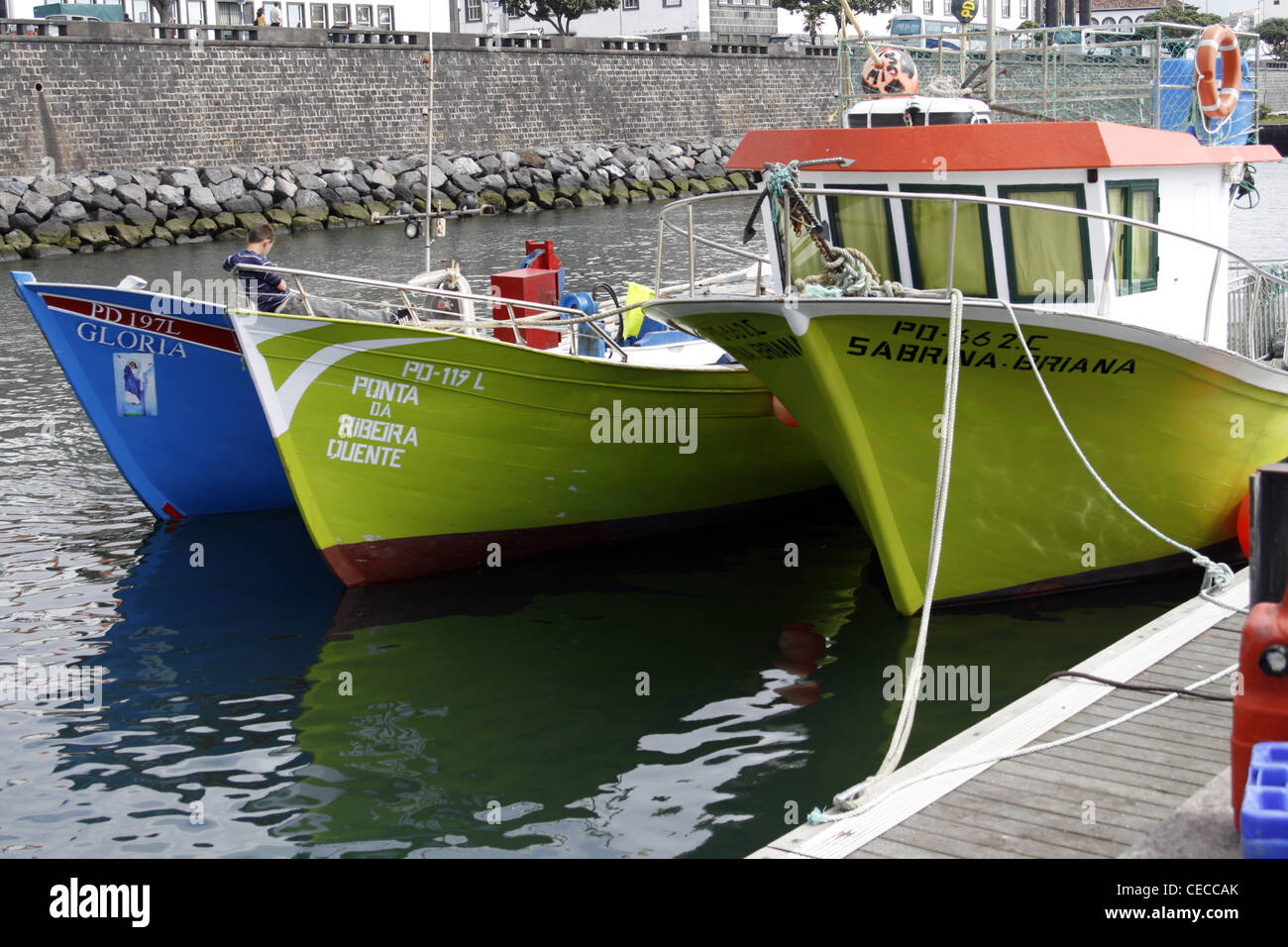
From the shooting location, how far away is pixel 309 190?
37938mm

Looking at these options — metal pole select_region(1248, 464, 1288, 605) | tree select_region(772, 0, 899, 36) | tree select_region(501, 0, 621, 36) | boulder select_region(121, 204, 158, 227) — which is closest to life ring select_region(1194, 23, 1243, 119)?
metal pole select_region(1248, 464, 1288, 605)

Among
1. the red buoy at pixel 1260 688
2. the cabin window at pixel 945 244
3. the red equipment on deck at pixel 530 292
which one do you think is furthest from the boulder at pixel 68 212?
the red buoy at pixel 1260 688

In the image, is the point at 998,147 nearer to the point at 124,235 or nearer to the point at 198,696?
the point at 198,696

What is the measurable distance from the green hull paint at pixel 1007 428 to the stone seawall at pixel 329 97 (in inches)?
1285

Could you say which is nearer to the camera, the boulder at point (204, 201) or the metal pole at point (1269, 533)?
the metal pole at point (1269, 533)

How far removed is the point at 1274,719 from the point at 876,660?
416 cm

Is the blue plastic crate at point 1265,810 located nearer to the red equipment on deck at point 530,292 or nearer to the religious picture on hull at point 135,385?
the red equipment on deck at point 530,292

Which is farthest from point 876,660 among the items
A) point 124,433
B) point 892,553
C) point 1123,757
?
point 124,433

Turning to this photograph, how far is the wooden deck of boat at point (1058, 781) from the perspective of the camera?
4770mm

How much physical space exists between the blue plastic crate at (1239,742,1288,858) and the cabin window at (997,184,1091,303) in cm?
518

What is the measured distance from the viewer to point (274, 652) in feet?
28.3

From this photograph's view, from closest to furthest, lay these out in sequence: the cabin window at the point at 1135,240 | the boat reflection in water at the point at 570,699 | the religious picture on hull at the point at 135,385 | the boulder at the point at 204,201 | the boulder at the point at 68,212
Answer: the boat reflection in water at the point at 570,699 < the cabin window at the point at 1135,240 < the religious picture on hull at the point at 135,385 < the boulder at the point at 68,212 < the boulder at the point at 204,201

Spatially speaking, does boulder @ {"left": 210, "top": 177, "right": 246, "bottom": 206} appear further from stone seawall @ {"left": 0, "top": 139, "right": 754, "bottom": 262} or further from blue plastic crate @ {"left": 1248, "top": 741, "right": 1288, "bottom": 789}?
blue plastic crate @ {"left": 1248, "top": 741, "right": 1288, "bottom": 789}
